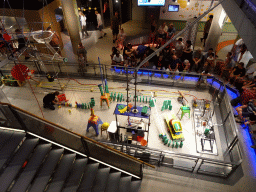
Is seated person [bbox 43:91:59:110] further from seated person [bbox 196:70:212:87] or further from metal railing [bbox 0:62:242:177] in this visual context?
seated person [bbox 196:70:212:87]

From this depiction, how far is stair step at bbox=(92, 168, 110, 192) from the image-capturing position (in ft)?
15.7

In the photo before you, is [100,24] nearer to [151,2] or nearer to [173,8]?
[151,2]

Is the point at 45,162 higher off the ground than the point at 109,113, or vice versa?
the point at 45,162

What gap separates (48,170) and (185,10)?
1132cm

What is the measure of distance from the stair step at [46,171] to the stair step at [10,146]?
810mm

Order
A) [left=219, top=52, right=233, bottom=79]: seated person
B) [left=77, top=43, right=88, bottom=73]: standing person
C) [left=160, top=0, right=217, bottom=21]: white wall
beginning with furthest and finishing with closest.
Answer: [left=160, top=0, right=217, bottom=21]: white wall, [left=77, top=43, right=88, bottom=73]: standing person, [left=219, top=52, right=233, bottom=79]: seated person

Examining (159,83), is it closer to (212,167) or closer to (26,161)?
(212,167)

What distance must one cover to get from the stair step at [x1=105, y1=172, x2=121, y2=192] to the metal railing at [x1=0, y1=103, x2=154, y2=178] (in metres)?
0.24

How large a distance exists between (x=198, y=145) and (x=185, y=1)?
8.90 metres

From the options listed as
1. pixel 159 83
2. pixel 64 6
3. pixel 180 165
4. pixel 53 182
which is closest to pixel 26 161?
pixel 53 182

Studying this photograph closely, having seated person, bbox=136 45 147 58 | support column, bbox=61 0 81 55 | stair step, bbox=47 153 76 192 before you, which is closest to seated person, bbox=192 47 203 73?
seated person, bbox=136 45 147 58

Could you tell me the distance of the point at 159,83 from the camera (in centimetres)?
868

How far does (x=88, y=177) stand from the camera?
4836 mm

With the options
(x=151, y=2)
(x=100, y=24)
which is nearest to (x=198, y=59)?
(x=151, y=2)
